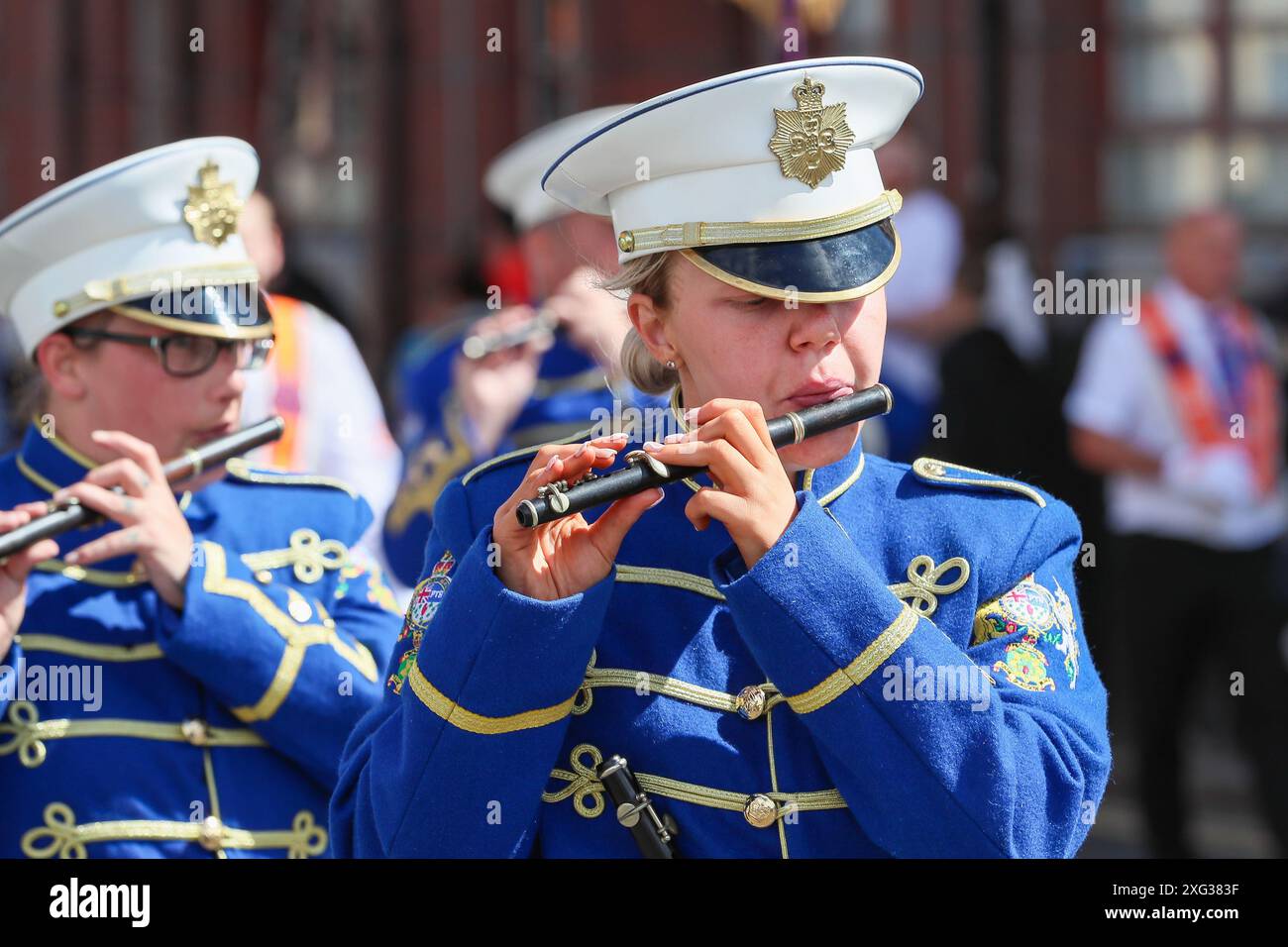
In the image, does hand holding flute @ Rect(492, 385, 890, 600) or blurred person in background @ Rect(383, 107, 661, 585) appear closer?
hand holding flute @ Rect(492, 385, 890, 600)

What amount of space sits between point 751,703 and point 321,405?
389 centimetres

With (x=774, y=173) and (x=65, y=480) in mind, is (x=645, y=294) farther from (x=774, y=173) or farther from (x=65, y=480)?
(x=65, y=480)

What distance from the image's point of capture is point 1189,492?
706cm

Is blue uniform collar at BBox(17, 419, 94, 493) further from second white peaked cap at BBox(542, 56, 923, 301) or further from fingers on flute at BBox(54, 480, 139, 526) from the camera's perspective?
second white peaked cap at BBox(542, 56, 923, 301)

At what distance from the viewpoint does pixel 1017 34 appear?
32.4 feet

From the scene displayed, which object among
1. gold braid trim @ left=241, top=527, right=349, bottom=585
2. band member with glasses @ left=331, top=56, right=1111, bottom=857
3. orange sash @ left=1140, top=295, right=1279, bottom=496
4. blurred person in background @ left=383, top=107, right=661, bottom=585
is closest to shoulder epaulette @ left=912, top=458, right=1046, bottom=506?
band member with glasses @ left=331, top=56, right=1111, bottom=857

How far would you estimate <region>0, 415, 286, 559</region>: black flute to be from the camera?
326 cm

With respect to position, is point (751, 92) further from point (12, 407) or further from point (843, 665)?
point (12, 407)

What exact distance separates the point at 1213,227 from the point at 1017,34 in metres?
A: 2.85

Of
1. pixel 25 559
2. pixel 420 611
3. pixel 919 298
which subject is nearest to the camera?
pixel 420 611

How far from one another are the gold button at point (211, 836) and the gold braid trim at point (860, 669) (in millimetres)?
1268

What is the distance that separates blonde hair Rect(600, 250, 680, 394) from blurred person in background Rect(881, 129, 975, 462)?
13.6ft

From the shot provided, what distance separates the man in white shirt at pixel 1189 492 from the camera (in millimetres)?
6891

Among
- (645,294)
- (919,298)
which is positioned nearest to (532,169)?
(919,298)
